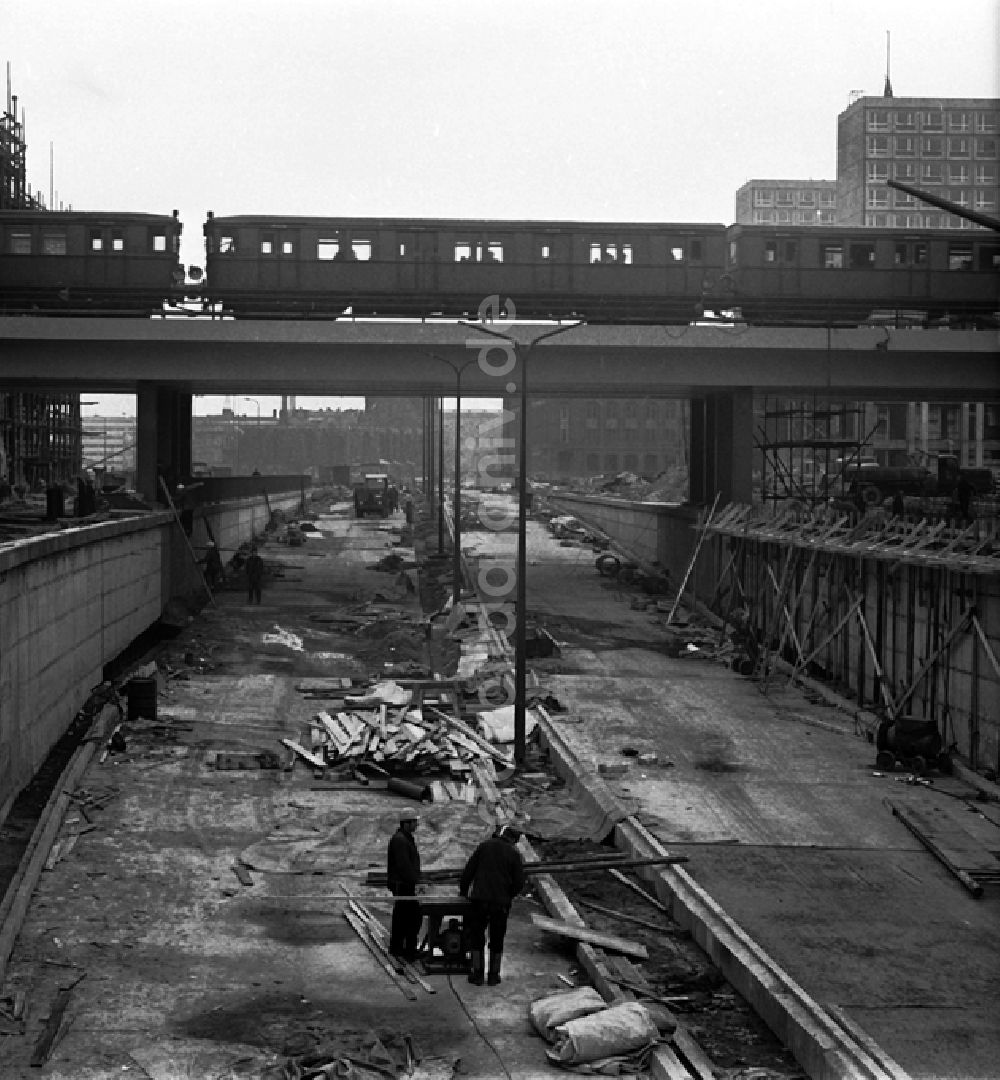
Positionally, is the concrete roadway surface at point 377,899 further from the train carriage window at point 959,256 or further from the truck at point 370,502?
the truck at point 370,502

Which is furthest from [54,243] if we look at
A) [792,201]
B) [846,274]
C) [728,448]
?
[792,201]

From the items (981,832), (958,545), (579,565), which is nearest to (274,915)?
(981,832)

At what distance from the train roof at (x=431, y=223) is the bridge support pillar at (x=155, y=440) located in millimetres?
7225

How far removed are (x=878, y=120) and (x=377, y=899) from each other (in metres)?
135

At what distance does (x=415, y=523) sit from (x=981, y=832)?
69.3 m

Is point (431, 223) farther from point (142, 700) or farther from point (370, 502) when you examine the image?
point (370, 502)

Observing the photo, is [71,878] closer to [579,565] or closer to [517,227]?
[517,227]

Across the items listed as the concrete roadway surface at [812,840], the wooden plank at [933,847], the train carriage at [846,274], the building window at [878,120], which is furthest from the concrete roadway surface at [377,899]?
the building window at [878,120]

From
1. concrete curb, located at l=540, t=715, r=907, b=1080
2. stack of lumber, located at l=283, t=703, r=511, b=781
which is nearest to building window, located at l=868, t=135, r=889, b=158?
stack of lumber, located at l=283, t=703, r=511, b=781

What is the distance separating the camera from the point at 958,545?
27250 millimetres

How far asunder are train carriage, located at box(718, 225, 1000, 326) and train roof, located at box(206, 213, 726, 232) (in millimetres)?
1626

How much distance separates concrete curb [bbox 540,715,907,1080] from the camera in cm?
1150

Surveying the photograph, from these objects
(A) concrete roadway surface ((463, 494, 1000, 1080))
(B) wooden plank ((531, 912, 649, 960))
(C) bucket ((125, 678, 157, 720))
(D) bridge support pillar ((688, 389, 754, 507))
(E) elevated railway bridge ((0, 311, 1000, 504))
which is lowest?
(A) concrete roadway surface ((463, 494, 1000, 1080))

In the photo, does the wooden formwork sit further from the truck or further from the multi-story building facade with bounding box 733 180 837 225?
the multi-story building facade with bounding box 733 180 837 225
